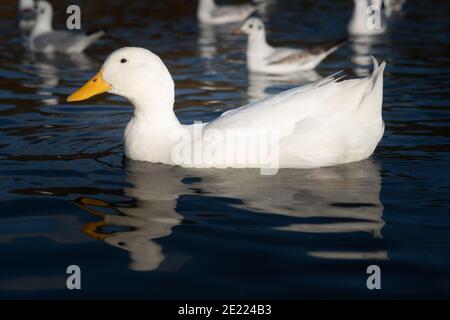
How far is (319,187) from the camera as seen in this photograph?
6848 mm

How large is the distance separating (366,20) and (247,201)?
12.4 m

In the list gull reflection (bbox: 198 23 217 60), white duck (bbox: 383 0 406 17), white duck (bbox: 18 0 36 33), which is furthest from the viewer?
white duck (bbox: 383 0 406 17)

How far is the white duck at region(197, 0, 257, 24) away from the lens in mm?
21219

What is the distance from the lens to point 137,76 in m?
7.60

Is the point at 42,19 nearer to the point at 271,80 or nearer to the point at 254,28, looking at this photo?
the point at 254,28

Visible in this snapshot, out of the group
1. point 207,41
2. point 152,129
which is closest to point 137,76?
point 152,129

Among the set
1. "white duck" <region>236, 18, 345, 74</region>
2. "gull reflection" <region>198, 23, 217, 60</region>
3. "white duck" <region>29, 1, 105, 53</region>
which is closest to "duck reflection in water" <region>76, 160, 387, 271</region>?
"white duck" <region>236, 18, 345, 74</region>

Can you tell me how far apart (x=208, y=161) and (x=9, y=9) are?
58.7 ft

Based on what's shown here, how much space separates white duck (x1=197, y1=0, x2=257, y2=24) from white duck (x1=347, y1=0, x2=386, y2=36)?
4.11m

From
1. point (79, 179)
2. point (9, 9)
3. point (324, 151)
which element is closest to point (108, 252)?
point (79, 179)

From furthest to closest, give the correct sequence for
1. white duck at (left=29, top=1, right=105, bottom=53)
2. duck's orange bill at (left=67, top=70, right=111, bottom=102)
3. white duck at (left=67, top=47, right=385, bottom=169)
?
1. white duck at (left=29, top=1, right=105, bottom=53)
2. duck's orange bill at (left=67, top=70, right=111, bottom=102)
3. white duck at (left=67, top=47, right=385, bottom=169)

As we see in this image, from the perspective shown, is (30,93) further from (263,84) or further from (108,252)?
(108,252)

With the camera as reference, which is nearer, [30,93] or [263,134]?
[263,134]

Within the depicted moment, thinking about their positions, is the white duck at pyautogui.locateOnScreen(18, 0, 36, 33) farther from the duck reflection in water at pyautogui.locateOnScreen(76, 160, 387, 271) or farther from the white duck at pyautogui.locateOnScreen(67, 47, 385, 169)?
the duck reflection in water at pyautogui.locateOnScreen(76, 160, 387, 271)
